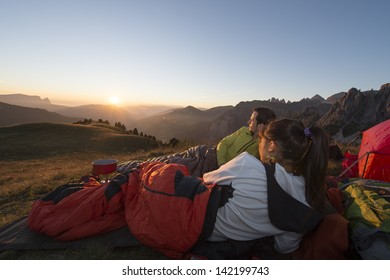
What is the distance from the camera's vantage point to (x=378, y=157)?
4.76 meters

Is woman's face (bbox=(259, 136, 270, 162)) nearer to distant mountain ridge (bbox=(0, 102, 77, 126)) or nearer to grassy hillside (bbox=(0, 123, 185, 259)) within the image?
grassy hillside (bbox=(0, 123, 185, 259))

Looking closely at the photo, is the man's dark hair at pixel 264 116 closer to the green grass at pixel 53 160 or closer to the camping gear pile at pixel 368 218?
the camping gear pile at pixel 368 218

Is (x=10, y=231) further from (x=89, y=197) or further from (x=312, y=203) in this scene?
(x=312, y=203)

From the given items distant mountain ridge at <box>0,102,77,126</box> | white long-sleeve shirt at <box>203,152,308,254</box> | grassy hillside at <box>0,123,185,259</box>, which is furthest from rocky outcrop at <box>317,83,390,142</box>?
distant mountain ridge at <box>0,102,77,126</box>

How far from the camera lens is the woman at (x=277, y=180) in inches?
93.0

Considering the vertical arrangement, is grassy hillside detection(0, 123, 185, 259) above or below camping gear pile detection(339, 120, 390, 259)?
below

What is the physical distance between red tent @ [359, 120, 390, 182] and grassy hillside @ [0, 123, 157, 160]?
1604cm

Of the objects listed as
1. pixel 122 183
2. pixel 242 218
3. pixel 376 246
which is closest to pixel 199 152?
pixel 122 183

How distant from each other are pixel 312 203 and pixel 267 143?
0.74 meters

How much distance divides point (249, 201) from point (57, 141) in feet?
75.0

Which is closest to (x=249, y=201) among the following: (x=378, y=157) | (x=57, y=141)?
(x=378, y=157)

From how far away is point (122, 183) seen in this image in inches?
119

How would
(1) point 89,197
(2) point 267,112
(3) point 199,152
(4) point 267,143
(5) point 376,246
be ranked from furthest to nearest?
(3) point 199,152
(2) point 267,112
(1) point 89,197
(4) point 267,143
(5) point 376,246

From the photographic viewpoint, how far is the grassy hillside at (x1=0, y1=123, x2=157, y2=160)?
17688 mm
